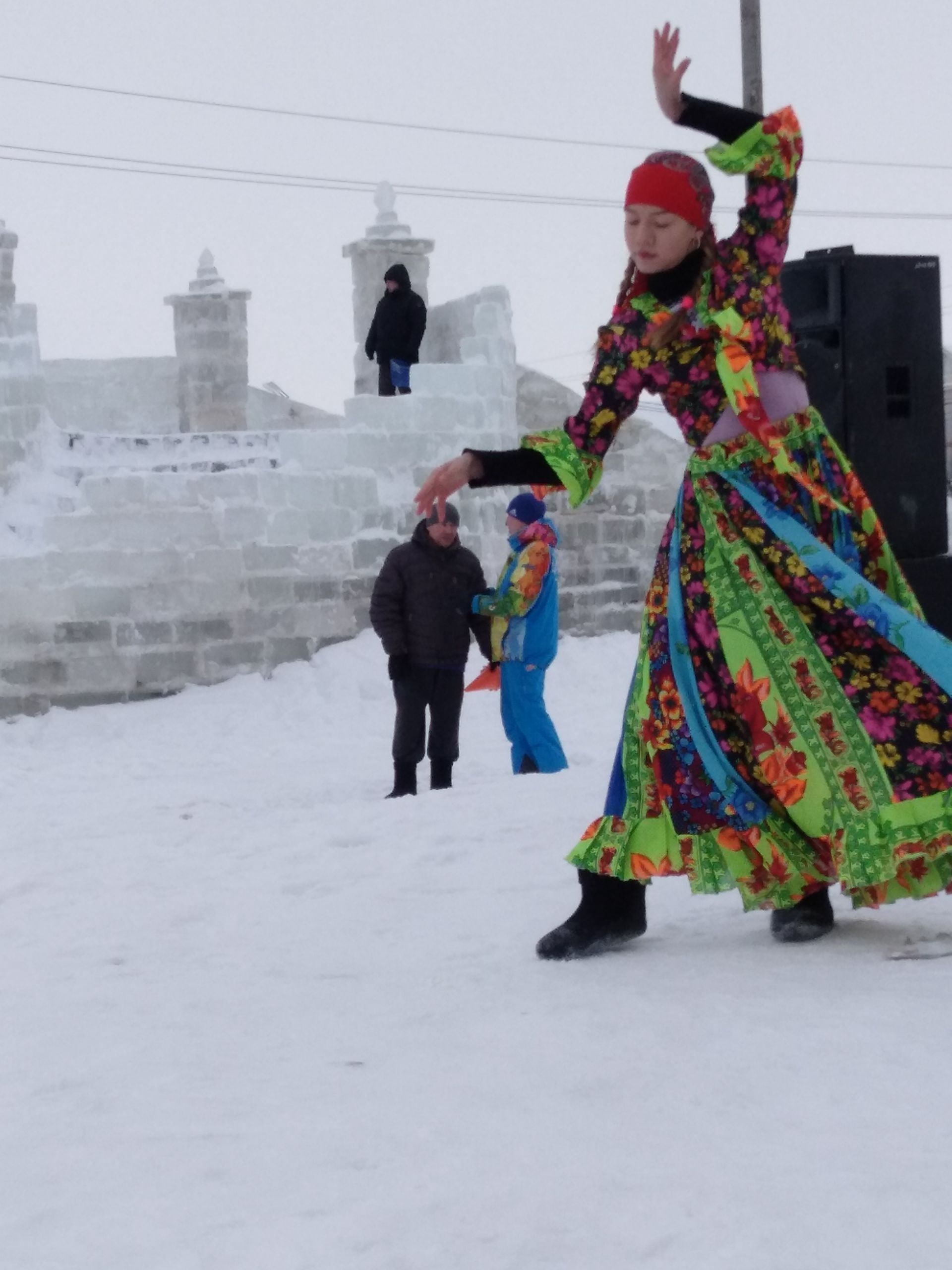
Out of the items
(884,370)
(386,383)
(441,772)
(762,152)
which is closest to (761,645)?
(762,152)

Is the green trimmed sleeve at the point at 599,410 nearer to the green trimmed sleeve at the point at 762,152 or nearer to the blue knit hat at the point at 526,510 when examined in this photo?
the green trimmed sleeve at the point at 762,152

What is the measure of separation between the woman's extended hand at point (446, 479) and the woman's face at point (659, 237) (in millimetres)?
533

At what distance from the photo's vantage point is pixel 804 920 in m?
3.46

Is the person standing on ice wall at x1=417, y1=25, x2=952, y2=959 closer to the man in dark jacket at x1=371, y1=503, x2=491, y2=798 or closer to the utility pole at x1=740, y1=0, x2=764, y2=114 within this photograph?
the man in dark jacket at x1=371, y1=503, x2=491, y2=798

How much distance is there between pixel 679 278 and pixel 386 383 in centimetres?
967

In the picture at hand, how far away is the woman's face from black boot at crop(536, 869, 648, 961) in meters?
1.23

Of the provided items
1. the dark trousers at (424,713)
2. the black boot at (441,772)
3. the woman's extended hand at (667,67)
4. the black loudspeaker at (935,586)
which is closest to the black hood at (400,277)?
the dark trousers at (424,713)

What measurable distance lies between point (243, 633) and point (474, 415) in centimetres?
241

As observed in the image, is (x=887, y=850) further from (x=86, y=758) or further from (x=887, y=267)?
(x=86, y=758)

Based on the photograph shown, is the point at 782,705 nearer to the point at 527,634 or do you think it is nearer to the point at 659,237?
the point at 659,237

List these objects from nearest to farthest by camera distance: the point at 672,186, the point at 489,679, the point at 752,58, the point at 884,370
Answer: the point at 672,186, the point at 884,370, the point at 489,679, the point at 752,58

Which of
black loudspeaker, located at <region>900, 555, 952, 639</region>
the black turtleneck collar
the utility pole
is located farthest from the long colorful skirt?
the utility pole

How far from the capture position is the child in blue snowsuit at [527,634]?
795 cm

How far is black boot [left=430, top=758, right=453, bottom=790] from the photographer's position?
8.20 m
